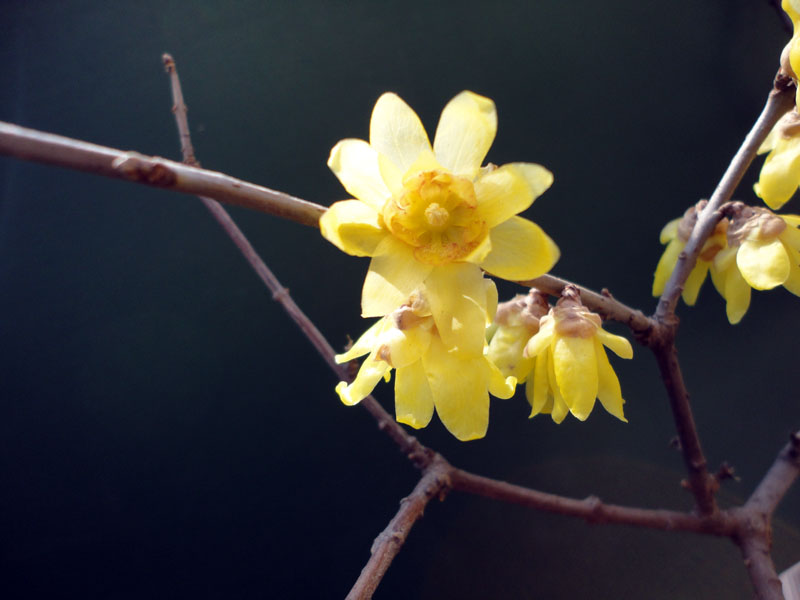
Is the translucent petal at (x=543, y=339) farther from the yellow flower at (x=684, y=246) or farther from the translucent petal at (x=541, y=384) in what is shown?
the yellow flower at (x=684, y=246)

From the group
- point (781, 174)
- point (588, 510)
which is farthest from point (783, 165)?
point (588, 510)

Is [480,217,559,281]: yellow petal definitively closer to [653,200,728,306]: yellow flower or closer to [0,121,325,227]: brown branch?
[0,121,325,227]: brown branch

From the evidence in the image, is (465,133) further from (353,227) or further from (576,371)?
(576,371)

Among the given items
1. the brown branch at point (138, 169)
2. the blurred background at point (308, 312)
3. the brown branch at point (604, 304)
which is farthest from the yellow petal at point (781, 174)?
the blurred background at point (308, 312)

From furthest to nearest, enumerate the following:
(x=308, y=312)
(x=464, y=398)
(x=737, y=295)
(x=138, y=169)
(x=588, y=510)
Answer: (x=308, y=312)
(x=588, y=510)
(x=737, y=295)
(x=464, y=398)
(x=138, y=169)

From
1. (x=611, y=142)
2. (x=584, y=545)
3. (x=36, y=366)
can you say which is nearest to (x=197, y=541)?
(x=36, y=366)

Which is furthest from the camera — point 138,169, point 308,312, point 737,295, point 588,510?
point 308,312
